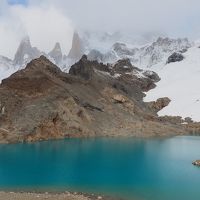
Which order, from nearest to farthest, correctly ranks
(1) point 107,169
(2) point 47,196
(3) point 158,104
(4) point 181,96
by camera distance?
(2) point 47,196 < (1) point 107,169 < (3) point 158,104 < (4) point 181,96

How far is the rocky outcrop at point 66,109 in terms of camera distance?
363ft

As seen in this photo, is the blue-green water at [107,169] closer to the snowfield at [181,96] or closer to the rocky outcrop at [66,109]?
the rocky outcrop at [66,109]

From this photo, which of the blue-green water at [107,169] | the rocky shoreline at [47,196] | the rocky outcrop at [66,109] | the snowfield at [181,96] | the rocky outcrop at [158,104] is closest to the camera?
the rocky shoreline at [47,196]

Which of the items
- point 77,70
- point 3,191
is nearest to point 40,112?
point 77,70

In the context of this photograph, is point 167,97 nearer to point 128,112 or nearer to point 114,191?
point 128,112

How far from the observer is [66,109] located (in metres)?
119

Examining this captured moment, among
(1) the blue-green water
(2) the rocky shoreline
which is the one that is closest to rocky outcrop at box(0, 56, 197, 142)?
(1) the blue-green water

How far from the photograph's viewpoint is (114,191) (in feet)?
158

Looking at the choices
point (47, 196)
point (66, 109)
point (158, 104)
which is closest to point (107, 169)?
point (47, 196)

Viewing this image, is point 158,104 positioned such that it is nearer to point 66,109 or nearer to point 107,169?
point 66,109

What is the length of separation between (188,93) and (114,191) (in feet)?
448

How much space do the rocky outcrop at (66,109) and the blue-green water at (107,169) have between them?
40.5 ft

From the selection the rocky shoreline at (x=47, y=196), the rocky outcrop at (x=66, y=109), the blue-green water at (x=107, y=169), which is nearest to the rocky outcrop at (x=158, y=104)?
the rocky outcrop at (x=66, y=109)

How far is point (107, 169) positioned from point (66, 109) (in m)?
57.6
